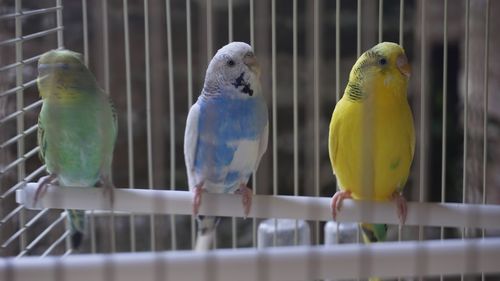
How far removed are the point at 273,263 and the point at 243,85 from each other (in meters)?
0.54

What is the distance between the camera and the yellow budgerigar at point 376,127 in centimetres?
97

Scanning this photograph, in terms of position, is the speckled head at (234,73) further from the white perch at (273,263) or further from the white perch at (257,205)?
the white perch at (273,263)

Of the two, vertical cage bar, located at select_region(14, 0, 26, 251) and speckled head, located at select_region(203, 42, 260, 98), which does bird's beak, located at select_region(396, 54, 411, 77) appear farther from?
vertical cage bar, located at select_region(14, 0, 26, 251)

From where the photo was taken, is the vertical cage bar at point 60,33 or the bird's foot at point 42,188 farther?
the vertical cage bar at point 60,33

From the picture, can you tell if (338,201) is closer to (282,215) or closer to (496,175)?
(282,215)

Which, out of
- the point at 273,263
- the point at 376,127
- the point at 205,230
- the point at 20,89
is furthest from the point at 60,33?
the point at 273,263

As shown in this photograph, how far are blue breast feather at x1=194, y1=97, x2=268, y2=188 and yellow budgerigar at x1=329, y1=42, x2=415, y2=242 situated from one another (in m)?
0.13

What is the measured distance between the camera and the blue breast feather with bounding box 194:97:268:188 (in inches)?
38.9

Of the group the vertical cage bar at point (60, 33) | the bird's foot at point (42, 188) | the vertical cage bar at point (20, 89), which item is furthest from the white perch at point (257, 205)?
the vertical cage bar at point (60, 33)

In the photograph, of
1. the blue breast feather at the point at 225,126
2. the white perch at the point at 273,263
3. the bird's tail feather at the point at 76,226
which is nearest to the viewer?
the white perch at the point at 273,263

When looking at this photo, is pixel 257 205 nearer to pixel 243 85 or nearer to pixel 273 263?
pixel 243 85

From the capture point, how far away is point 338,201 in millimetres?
922

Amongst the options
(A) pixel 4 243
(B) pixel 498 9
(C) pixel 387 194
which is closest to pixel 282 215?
(C) pixel 387 194

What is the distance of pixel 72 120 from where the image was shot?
1.00 meters
